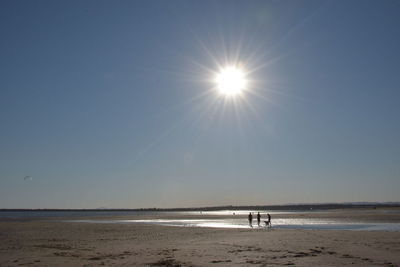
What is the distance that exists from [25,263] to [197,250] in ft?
25.8

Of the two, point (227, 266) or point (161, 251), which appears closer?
point (227, 266)

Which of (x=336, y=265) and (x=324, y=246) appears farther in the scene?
(x=324, y=246)

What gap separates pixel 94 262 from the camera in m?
15.7

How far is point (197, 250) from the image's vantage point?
19.3m

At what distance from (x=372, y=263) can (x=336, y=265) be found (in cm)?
145

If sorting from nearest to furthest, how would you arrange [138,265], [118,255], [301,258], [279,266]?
[279,266] < [138,265] < [301,258] < [118,255]

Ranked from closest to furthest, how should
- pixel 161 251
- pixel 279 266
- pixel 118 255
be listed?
pixel 279 266 → pixel 118 255 → pixel 161 251

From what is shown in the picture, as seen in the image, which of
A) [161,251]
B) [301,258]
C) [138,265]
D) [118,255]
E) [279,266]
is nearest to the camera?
[279,266]

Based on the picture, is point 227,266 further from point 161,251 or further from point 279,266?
point 161,251

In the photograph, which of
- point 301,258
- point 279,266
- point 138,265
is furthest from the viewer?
point 301,258

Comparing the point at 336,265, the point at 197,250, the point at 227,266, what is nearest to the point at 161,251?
the point at 197,250

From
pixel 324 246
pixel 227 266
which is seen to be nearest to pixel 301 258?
pixel 227 266

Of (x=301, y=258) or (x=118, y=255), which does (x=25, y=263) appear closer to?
(x=118, y=255)

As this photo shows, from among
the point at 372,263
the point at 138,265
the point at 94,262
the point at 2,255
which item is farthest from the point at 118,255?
the point at 372,263
